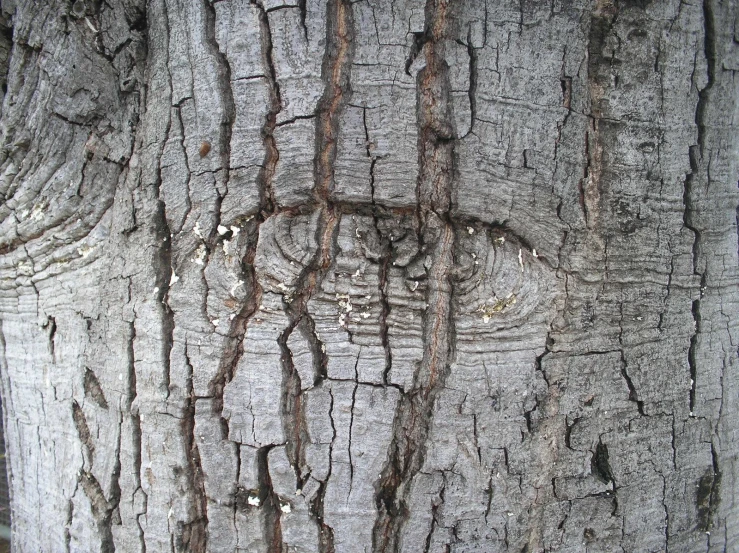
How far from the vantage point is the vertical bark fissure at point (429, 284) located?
38.1 inches

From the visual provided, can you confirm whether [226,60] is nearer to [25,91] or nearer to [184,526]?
[25,91]

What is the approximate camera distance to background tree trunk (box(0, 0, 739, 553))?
975mm

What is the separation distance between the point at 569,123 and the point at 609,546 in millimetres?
761

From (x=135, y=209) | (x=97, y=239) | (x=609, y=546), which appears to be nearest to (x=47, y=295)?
(x=97, y=239)

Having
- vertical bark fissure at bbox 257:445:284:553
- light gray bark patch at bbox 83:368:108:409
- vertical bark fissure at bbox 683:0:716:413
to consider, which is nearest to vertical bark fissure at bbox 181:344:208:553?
vertical bark fissure at bbox 257:445:284:553

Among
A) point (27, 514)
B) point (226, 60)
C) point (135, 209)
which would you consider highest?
point (226, 60)

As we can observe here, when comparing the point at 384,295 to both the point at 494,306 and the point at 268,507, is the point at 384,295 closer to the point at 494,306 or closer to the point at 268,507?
the point at 494,306

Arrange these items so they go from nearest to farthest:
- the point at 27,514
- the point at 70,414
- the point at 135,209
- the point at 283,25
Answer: the point at 283,25, the point at 135,209, the point at 70,414, the point at 27,514

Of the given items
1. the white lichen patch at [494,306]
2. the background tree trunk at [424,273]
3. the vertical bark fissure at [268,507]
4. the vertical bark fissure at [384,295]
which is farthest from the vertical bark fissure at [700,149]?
the vertical bark fissure at [268,507]

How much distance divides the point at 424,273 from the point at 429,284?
2cm

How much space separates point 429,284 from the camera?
99 cm

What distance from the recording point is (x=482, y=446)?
3.31 feet

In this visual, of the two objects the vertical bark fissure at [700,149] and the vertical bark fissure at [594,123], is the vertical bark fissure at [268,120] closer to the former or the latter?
the vertical bark fissure at [594,123]

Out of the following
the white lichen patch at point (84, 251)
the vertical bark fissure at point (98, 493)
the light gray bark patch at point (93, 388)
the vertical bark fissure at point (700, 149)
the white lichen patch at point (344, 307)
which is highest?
the vertical bark fissure at point (700, 149)
